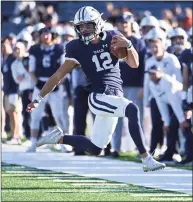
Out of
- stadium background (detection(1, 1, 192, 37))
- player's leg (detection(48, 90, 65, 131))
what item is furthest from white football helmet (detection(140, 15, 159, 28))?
stadium background (detection(1, 1, 192, 37))

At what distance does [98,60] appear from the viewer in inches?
372

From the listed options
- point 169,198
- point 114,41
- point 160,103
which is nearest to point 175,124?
point 160,103

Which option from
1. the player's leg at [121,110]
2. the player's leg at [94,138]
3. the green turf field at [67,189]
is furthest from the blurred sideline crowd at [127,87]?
the player's leg at [121,110]

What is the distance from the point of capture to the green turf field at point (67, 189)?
32.7 ft

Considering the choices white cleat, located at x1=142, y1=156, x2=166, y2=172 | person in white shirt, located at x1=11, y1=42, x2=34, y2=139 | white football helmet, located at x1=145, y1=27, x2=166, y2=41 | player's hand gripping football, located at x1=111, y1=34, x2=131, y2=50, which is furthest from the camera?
person in white shirt, located at x1=11, y1=42, x2=34, y2=139

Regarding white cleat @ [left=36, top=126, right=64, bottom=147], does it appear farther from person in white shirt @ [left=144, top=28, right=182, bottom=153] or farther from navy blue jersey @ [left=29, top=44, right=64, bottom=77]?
navy blue jersey @ [left=29, top=44, right=64, bottom=77]

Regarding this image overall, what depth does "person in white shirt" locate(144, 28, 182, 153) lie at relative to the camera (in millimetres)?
12992

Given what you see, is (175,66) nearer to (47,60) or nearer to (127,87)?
(127,87)

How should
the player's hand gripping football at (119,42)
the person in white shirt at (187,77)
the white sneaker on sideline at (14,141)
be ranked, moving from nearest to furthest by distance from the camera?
the player's hand gripping football at (119,42) < the person in white shirt at (187,77) < the white sneaker on sideline at (14,141)

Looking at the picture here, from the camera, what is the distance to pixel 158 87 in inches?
518

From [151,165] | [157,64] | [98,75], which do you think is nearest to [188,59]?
[157,64]

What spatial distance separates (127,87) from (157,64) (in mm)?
918

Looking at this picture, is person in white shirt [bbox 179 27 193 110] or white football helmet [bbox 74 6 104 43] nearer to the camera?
white football helmet [bbox 74 6 104 43]

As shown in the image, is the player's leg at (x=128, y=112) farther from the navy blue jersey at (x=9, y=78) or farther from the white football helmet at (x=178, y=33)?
the navy blue jersey at (x=9, y=78)
